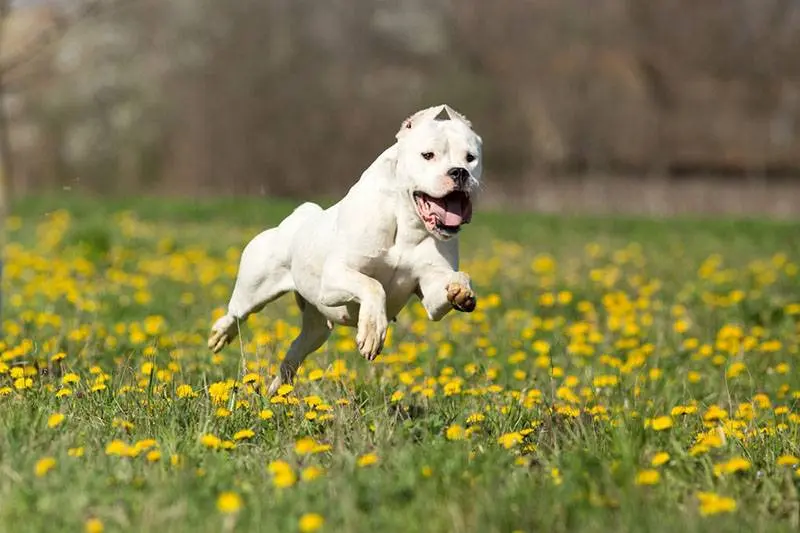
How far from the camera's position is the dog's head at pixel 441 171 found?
3816 millimetres

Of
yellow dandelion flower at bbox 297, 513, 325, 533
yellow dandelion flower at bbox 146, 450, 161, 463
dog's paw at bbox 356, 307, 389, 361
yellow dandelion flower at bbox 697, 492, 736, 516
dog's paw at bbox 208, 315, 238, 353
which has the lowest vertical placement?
yellow dandelion flower at bbox 697, 492, 736, 516

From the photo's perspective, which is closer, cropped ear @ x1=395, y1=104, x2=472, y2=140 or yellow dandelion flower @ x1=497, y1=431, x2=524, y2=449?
yellow dandelion flower @ x1=497, y1=431, x2=524, y2=449

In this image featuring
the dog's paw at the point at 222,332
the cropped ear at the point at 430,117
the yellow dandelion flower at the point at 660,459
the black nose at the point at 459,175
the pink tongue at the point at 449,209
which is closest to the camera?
the yellow dandelion flower at the point at 660,459

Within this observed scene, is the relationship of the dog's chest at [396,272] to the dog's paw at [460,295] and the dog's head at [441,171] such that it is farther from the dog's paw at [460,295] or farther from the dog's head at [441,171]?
the dog's paw at [460,295]

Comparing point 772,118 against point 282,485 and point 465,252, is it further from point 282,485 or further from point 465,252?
point 282,485

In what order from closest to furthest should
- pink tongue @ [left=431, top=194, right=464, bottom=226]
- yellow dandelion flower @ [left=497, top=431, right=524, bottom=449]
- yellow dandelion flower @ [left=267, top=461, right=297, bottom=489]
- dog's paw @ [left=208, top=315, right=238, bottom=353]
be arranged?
yellow dandelion flower @ [left=267, top=461, right=297, bottom=489]
yellow dandelion flower @ [left=497, top=431, right=524, bottom=449]
pink tongue @ [left=431, top=194, right=464, bottom=226]
dog's paw @ [left=208, top=315, right=238, bottom=353]

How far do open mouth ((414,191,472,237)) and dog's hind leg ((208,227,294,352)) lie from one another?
1.06 meters

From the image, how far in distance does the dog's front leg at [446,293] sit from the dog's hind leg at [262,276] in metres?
0.82

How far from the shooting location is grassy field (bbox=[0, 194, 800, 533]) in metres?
2.88

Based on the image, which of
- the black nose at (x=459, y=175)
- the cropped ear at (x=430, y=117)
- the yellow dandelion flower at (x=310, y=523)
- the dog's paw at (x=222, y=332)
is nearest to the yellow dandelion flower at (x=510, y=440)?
the black nose at (x=459, y=175)

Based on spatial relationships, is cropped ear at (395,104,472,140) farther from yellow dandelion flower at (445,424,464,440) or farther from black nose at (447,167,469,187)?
yellow dandelion flower at (445,424,464,440)

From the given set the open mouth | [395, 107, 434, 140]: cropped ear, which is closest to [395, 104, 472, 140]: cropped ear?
[395, 107, 434, 140]: cropped ear

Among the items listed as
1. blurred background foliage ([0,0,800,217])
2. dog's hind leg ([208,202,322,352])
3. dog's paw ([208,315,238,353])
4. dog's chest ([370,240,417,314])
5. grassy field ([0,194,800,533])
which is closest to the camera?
grassy field ([0,194,800,533])

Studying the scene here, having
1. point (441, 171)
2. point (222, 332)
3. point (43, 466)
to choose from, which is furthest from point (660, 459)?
point (222, 332)
